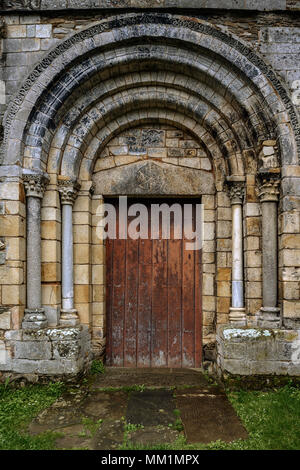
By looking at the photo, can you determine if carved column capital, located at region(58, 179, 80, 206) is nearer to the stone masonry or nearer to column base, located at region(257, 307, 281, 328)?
the stone masonry

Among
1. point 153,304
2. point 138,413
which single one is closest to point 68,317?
point 153,304

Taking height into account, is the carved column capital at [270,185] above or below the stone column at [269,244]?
above

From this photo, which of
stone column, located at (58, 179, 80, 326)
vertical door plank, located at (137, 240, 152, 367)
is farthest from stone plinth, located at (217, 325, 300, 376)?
stone column, located at (58, 179, 80, 326)

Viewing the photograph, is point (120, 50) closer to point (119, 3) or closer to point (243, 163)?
point (119, 3)

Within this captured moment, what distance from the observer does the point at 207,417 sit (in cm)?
327

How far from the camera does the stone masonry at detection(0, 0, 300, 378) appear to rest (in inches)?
159

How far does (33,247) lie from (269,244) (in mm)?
2903

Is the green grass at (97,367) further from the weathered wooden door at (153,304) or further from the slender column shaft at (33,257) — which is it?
the slender column shaft at (33,257)

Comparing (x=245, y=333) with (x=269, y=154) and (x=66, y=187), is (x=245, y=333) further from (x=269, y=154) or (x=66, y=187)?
(x=66, y=187)

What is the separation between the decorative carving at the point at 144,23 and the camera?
4.07 metres

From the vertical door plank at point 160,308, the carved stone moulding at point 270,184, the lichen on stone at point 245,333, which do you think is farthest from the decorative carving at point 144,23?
the lichen on stone at point 245,333

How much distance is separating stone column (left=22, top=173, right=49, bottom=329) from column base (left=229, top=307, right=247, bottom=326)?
7.64 ft

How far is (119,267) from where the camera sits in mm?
4789

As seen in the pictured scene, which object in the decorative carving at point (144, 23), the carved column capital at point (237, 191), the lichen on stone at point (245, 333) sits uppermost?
the decorative carving at point (144, 23)
